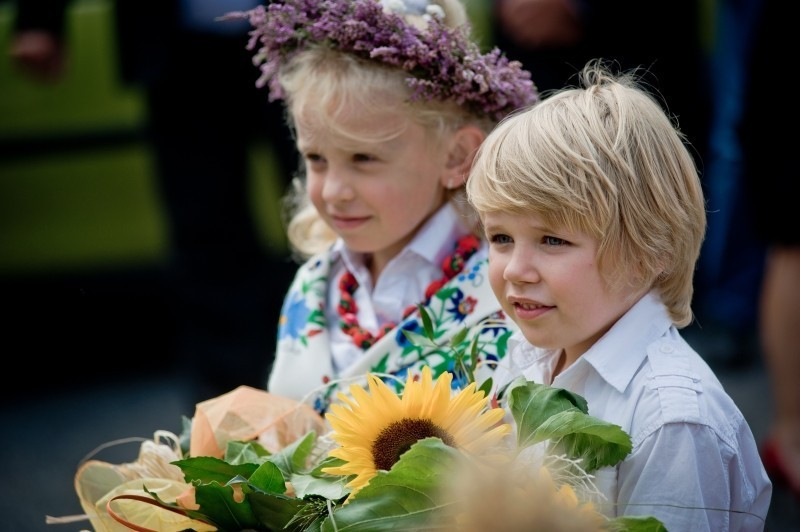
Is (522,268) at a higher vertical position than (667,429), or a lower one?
higher

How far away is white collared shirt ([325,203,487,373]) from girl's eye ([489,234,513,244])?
55cm

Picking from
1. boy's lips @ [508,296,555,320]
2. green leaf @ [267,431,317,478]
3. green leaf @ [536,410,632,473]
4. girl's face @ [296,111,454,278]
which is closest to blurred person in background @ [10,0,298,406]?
girl's face @ [296,111,454,278]

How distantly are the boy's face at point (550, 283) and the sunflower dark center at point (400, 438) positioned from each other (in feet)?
0.88

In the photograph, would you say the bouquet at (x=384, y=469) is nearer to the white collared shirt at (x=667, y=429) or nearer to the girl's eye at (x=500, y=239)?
the white collared shirt at (x=667, y=429)

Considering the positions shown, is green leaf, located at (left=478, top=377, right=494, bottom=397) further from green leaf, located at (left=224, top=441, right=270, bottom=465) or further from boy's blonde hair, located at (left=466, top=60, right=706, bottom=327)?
green leaf, located at (left=224, top=441, right=270, bottom=465)

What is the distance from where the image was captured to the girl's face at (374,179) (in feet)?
8.24

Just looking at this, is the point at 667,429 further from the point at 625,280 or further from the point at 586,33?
the point at 586,33

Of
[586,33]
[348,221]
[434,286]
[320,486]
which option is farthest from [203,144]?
[320,486]


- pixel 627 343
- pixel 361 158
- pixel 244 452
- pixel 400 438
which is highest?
pixel 361 158

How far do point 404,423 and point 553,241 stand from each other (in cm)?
39

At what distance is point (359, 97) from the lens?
249 cm

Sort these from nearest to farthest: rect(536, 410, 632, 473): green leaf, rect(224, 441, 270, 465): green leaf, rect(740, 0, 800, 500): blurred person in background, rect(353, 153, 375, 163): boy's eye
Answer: rect(536, 410, 632, 473): green leaf
rect(224, 441, 270, 465): green leaf
rect(353, 153, 375, 163): boy's eye
rect(740, 0, 800, 500): blurred person in background

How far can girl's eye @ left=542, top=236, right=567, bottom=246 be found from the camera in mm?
1915

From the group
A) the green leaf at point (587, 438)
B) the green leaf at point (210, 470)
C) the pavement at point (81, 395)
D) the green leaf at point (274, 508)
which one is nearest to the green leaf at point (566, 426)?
the green leaf at point (587, 438)
